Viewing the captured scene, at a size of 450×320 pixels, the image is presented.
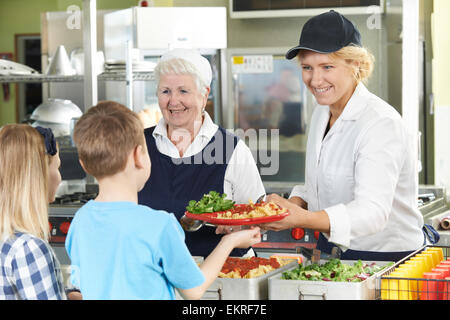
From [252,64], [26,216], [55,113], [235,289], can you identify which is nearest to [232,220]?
[235,289]

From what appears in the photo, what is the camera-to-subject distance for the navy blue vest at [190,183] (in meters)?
2.58

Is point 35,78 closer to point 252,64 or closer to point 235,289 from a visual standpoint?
point 252,64

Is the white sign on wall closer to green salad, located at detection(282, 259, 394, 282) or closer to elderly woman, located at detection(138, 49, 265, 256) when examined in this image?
elderly woman, located at detection(138, 49, 265, 256)

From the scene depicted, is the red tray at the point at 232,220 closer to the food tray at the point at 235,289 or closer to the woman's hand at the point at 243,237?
the woman's hand at the point at 243,237

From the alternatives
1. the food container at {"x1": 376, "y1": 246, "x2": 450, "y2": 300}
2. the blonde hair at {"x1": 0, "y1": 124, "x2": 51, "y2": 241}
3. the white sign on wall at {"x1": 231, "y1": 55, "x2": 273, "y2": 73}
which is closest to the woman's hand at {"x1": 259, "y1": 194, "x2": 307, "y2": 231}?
the food container at {"x1": 376, "y1": 246, "x2": 450, "y2": 300}

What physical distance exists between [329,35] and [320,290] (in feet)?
2.54

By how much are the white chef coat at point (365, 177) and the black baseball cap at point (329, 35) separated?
22 centimetres

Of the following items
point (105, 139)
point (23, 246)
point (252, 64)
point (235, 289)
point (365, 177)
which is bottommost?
point (235, 289)

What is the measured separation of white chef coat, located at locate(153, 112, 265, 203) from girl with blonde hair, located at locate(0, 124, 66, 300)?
583 mm

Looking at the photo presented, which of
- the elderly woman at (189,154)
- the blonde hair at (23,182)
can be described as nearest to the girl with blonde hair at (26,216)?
the blonde hair at (23,182)

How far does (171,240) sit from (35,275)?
449 mm

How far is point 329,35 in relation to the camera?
7.13ft

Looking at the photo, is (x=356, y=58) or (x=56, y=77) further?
(x=56, y=77)

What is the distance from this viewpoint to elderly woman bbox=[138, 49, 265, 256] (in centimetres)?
258
